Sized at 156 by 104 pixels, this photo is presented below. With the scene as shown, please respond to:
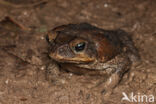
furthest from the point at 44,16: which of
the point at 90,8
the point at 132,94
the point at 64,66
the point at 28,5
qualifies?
the point at 132,94

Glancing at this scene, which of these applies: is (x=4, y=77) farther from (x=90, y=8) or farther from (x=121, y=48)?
(x=90, y=8)

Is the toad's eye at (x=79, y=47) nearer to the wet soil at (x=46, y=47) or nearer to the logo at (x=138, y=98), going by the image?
the wet soil at (x=46, y=47)

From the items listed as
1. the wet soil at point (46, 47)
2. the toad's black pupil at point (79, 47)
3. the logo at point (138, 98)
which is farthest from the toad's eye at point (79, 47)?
the logo at point (138, 98)

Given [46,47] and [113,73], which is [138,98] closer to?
[113,73]

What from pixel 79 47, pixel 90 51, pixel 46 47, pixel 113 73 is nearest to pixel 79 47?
pixel 79 47

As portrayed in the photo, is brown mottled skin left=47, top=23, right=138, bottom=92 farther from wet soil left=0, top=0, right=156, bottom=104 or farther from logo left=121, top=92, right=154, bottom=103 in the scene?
logo left=121, top=92, right=154, bottom=103
